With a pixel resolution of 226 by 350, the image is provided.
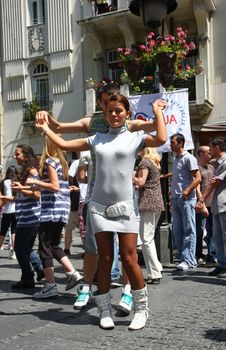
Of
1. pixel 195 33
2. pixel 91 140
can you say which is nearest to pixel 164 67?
pixel 91 140

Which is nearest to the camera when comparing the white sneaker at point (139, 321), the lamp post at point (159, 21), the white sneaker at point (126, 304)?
the white sneaker at point (139, 321)

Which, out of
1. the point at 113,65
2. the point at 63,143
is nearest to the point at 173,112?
the point at 63,143

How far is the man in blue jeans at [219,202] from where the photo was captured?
6.23 metres

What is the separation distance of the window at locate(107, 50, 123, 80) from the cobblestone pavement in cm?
1660

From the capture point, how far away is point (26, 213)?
Answer: 5742 millimetres

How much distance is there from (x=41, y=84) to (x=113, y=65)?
355cm

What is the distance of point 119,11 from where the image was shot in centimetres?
1981

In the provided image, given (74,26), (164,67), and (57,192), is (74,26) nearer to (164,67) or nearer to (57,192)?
(164,67)

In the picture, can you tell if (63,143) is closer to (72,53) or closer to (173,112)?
(173,112)

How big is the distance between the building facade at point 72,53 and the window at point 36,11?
43 millimetres

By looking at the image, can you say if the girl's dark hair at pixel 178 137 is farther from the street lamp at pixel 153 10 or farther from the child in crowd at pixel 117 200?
the child in crowd at pixel 117 200

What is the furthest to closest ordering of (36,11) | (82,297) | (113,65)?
(36,11)
(113,65)
(82,297)

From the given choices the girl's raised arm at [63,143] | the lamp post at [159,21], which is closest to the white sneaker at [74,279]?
the girl's raised arm at [63,143]

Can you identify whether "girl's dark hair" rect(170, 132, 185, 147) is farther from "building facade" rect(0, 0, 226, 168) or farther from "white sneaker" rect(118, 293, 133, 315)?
"building facade" rect(0, 0, 226, 168)
